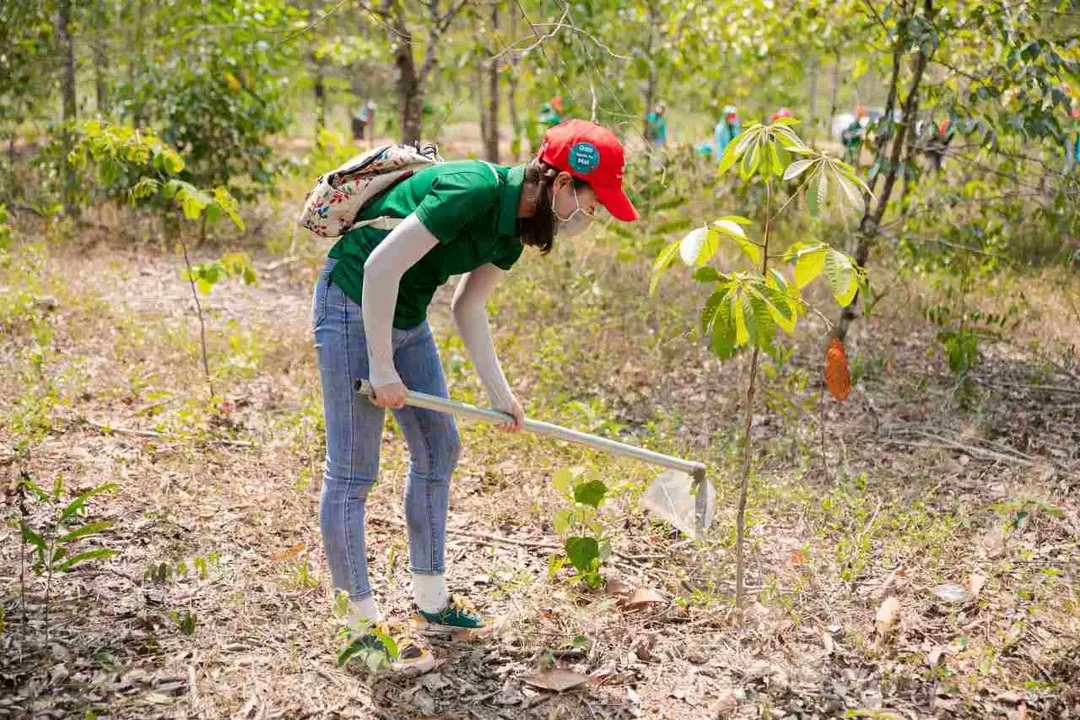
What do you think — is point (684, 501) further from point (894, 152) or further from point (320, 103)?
point (320, 103)

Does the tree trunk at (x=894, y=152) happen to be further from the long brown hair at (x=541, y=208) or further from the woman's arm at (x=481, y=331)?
the long brown hair at (x=541, y=208)

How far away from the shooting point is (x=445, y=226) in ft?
7.16

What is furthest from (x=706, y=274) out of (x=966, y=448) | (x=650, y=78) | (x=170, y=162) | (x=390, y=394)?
(x=650, y=78)

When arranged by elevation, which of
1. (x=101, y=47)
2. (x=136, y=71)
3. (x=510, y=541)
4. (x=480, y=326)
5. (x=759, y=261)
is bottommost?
(x=510, y=541)

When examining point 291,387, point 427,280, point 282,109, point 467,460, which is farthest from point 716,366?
point 282,109

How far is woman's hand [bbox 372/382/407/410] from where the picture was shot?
2357mm

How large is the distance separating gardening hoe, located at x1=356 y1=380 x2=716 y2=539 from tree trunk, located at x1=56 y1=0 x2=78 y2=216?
5.60m

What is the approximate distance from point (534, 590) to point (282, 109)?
5705 millimetres

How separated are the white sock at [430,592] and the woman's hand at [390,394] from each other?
2.13ft

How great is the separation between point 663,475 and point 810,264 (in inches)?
40.4

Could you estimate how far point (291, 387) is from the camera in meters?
4.62

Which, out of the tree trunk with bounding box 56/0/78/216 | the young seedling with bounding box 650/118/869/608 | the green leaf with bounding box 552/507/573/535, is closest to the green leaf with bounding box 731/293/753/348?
the young seedling with bounding box 650/118/869/608

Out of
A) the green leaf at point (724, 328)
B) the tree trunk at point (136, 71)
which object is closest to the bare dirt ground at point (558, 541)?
the green leaf at point (724, 328)

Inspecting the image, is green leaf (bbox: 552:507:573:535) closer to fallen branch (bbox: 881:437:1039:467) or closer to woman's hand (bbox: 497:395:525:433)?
woman's hand (bbox: 497:395:525:433)
